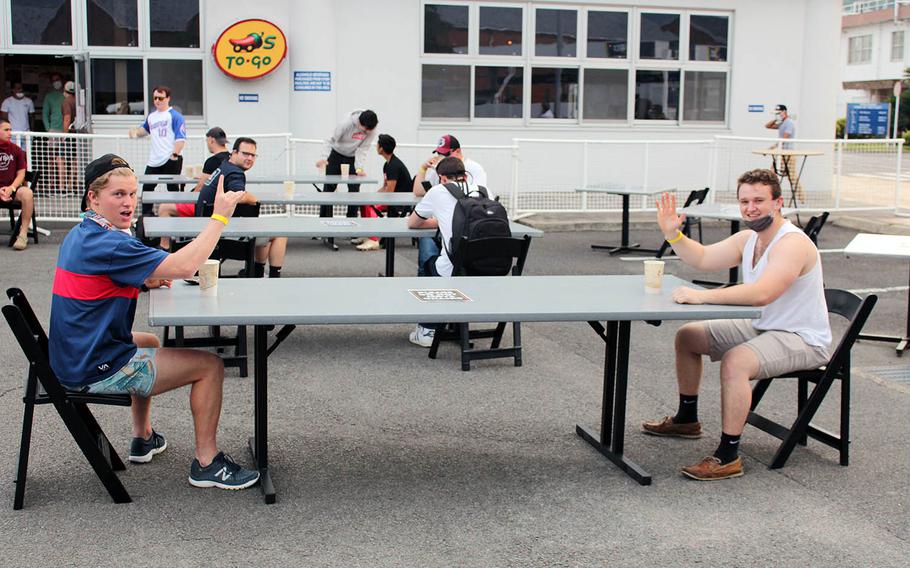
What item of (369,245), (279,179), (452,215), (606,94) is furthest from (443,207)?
(606,94)

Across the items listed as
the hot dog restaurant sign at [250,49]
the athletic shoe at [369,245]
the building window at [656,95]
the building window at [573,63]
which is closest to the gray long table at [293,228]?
the athletic shoe at [369,245]

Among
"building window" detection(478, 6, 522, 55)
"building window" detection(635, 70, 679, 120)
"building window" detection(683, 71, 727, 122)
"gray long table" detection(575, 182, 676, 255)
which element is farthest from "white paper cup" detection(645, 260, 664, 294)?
"building window" detection(683, 71, 727, 122)

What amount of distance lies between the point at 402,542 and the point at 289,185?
23.5 ft

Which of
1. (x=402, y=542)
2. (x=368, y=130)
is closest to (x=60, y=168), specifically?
(x=368, y=130)

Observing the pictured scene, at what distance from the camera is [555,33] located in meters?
17.7

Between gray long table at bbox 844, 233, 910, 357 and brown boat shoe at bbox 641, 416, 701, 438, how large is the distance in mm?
2478

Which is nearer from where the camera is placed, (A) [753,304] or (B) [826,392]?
(A) [753,304]

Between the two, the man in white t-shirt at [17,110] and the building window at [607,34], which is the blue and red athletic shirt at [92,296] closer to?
the man in white t-shirt at [17,110]

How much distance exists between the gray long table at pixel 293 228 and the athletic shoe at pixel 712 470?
327 cm

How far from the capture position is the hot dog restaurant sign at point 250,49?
52.2 feet

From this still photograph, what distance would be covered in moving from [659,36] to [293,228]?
11.9 metres

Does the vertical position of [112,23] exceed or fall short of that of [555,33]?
it falls short

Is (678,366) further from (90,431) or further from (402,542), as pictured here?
(90,431)

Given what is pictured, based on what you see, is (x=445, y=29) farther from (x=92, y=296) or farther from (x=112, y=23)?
(x=92, y=296)
